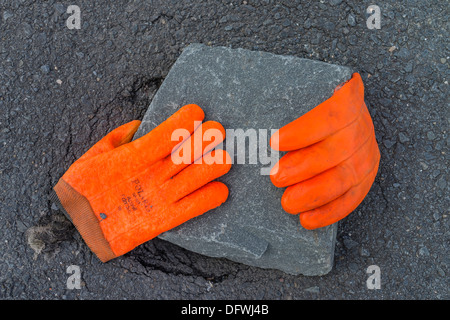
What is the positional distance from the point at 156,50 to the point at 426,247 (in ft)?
6.44

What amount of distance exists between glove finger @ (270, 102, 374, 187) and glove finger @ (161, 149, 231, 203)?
0.89ft

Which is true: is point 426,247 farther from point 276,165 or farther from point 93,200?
point 93,200

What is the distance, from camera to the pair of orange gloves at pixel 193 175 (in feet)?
6.15

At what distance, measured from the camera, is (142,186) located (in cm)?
207

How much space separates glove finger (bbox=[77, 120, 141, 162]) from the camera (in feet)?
7.03

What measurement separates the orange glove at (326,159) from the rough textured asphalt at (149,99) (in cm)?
46

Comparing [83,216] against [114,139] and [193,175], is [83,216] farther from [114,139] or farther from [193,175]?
[193,175]

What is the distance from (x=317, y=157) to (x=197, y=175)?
0.59 metres

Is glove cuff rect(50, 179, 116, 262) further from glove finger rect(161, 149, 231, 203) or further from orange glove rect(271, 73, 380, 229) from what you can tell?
orange glove rect(271, 73, 380, 229)
